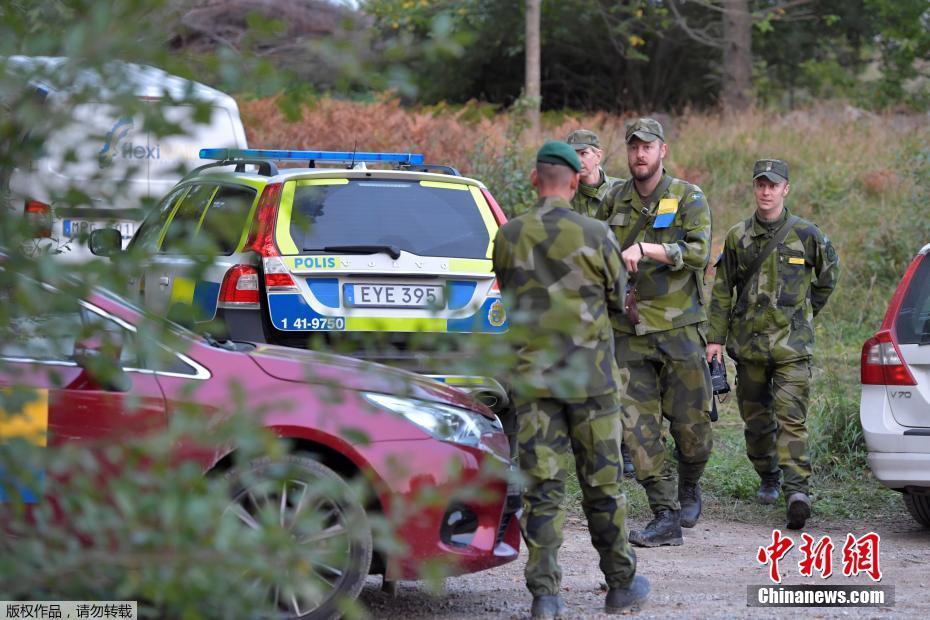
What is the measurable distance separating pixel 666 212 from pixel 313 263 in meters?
1.82

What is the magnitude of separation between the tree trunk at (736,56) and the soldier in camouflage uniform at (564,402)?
645 inches

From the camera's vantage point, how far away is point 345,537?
220 cm

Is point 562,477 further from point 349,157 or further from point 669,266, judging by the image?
point 349,157

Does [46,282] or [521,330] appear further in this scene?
[521,330]

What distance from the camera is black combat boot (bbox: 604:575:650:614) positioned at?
16.9 ft

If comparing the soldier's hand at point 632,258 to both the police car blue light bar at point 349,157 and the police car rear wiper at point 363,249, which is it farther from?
the police car blue light bar at point 349,157

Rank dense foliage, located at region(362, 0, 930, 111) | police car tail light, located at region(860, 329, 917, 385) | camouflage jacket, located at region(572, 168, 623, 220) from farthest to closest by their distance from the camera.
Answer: dense foliage, located at region(362, 0, 930, 111)
camouflage jacket, located at region(572, 168, 623, 220)
police car tail light, located at region(860, 329, 917, 385)

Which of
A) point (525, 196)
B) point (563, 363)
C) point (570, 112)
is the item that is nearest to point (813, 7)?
point (570, 112)

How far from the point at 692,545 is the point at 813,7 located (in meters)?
19.8

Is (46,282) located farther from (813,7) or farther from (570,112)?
(813,7)

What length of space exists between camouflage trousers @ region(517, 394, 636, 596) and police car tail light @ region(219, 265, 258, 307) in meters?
2.12

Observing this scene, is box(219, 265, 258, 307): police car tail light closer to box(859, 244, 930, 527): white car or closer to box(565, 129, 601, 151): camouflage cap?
box(565, 129, 601, 151): camouflage cap

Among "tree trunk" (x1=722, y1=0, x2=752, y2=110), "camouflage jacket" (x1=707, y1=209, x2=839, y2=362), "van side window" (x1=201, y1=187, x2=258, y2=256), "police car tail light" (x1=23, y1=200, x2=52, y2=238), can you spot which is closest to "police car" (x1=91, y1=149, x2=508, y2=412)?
"camouflage jacket" (x1=707, y1=209, x2=839, y2=362)

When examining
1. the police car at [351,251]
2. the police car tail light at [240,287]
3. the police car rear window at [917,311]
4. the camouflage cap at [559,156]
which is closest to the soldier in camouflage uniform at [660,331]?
the police car at [351,251]
